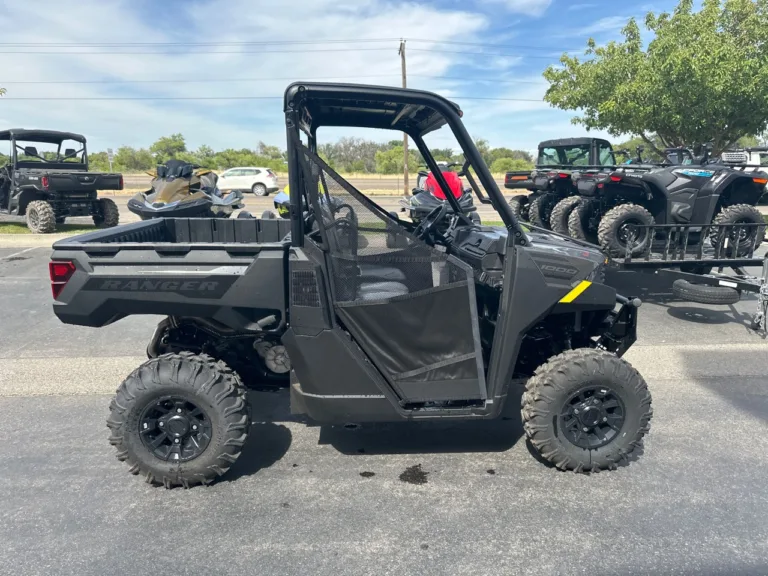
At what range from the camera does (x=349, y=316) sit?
3.05m

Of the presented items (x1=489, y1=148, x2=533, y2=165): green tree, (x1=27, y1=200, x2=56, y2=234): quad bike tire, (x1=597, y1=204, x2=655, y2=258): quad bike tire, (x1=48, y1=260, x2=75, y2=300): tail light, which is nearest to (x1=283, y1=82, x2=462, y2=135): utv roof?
(x1=48, y1=260, x2=75, y2=300): tail light

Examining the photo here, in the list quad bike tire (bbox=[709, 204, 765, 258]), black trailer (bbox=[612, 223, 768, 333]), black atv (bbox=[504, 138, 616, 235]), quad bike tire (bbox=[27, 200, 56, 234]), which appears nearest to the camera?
black trailer (bbox=[612, 223, 768, 333])

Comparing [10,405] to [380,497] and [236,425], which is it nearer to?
[236,425]

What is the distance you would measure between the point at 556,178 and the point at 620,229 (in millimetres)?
3278

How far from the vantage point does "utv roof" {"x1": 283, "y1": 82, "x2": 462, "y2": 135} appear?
2893mm

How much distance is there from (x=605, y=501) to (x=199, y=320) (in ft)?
8.25

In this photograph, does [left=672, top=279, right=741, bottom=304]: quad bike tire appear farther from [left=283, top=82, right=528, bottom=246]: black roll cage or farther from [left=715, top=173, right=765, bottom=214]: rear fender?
[left=283, top=82, right=528, bottom=246]: black roll cage

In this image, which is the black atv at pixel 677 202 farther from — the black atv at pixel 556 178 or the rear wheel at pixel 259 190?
the rear wheel at pixel 259 190

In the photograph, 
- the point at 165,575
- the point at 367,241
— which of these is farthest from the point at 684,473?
the point at 165,575

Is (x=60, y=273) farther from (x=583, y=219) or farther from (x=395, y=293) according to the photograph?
(x=583, y=219)

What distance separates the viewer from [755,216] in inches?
266

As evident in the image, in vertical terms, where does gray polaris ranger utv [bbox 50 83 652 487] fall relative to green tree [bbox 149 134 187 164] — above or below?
below

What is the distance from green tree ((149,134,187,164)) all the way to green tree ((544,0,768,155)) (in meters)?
52.4

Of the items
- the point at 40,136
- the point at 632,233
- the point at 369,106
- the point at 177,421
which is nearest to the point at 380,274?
the point at 369,106
